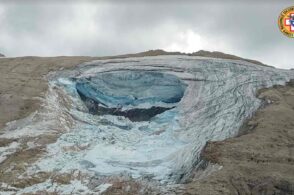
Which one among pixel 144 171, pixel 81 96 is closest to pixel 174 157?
pixel 144 171

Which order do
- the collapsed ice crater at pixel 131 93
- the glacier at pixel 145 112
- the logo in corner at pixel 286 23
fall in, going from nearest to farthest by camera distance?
the glacier at pixel 145 112
the logo in corner at pixel 286 23
the collapsed ice crater at pixel 131 93

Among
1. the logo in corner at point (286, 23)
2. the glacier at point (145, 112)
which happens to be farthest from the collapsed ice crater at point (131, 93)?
the logo in corner at point (286, 23)

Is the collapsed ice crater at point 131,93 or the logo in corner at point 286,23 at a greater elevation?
the logo in corner at point 286,23

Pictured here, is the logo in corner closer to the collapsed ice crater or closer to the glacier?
the glacier

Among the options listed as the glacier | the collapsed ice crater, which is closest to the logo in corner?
the glacier

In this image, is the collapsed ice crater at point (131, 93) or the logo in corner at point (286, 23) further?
the collapsed ice crater at point (131, 93)

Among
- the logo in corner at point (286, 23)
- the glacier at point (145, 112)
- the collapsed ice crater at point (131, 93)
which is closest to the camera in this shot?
the glacier at point (145, 112)

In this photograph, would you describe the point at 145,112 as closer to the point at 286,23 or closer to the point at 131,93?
the point at 131,93

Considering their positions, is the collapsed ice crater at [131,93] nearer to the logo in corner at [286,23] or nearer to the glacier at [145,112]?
the glacier at [145,112]
